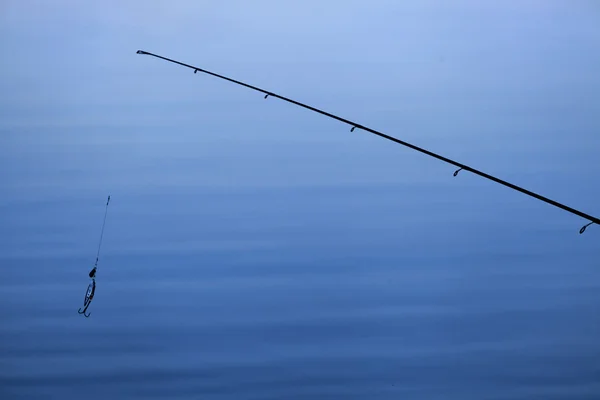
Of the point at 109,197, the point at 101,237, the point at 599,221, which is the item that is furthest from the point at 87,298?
the point at 599,221

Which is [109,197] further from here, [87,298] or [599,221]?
[599,221]

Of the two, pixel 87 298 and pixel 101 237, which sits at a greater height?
pixel 101 237

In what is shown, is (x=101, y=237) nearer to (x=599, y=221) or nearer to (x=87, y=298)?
(x=87, y=298)

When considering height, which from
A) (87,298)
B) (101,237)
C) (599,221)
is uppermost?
(101,237)

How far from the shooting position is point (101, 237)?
Result: 5957 mm

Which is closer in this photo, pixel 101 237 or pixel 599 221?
pixel 599 221

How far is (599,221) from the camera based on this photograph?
2.38 metres

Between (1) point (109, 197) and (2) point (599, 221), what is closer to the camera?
(2) point (599, 221)

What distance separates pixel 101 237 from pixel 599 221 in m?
4.73

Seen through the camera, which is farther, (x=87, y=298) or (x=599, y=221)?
(x=87, y=298)

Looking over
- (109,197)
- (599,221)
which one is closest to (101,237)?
(109,197)

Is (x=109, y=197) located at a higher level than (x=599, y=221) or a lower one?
higher

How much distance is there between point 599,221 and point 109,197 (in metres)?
4.59

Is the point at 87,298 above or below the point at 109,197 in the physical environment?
below
